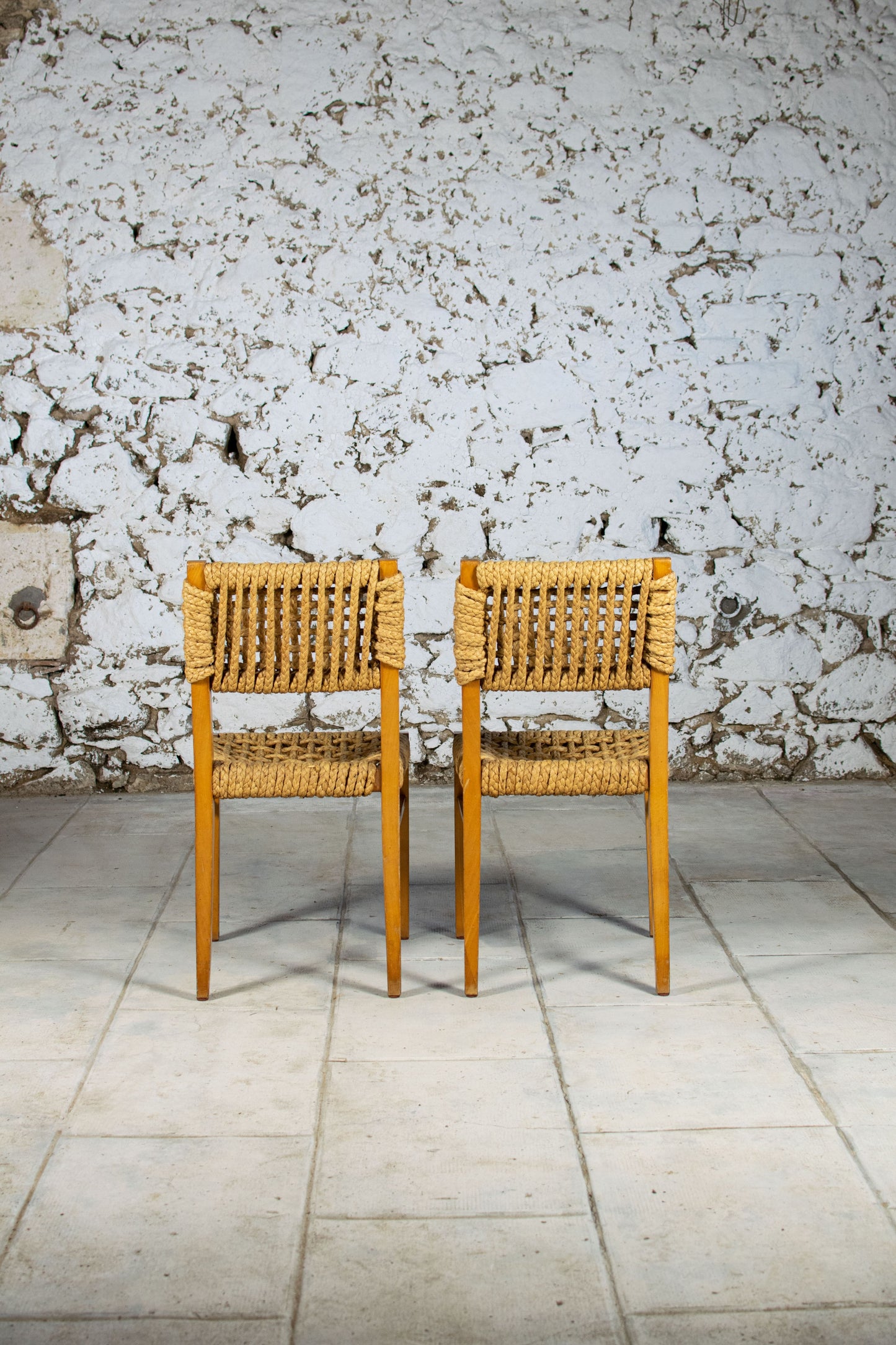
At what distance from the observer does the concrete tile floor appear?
4.48 feet

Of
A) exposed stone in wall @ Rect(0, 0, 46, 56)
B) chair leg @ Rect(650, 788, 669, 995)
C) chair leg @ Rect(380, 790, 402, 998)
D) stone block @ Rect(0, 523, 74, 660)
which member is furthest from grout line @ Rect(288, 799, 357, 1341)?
exposed stone in wall @ Rect(0, 0, 46, 56)

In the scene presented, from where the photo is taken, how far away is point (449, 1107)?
181 centimetres

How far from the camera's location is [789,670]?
380 centimetres

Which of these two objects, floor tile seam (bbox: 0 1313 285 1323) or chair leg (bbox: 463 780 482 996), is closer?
floor tile seam (bbox: 0 1313 285 1323)

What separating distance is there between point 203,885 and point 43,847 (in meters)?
1.19

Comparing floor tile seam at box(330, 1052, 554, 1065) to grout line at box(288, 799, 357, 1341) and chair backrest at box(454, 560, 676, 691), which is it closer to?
grout line at box(288, 799, 357, 1341)

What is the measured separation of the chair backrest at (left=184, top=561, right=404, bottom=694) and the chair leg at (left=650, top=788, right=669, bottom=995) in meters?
0.54

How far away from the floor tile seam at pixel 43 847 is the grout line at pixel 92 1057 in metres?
0.37

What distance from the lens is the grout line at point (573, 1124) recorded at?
1.36m

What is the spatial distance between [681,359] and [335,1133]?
2.69m

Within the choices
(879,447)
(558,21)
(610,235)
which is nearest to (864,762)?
(879,447)

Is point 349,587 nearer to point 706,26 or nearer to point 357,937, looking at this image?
point 357,937

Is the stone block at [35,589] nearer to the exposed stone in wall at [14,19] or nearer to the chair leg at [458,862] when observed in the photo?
the exposed stone in wall at [14,19]

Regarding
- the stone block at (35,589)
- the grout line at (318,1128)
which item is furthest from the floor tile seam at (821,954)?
the stone block at (35,589)
